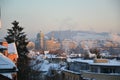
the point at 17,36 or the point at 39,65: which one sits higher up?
the point at 17,36

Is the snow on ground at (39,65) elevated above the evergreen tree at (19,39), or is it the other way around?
Result: the evergreen tree at (19,39)

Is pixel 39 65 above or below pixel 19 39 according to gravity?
below

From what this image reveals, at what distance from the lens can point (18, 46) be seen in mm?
32312

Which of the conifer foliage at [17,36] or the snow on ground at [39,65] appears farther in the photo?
the conifer foliage at [17,36]

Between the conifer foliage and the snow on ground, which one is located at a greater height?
the conifer foliage

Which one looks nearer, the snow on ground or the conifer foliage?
the snow on ground

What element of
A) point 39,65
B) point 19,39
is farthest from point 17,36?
point 39,65

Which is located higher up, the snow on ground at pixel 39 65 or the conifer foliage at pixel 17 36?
the conifer foliage at pixel 17 36

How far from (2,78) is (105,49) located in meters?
67.6

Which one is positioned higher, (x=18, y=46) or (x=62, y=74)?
(x=18, y=46)

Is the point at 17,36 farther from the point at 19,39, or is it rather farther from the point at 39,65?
the point at 39,65

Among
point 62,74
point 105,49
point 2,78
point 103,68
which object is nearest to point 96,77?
point 103,68

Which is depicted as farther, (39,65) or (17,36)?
(17,36)

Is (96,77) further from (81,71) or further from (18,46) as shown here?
(18,46)
